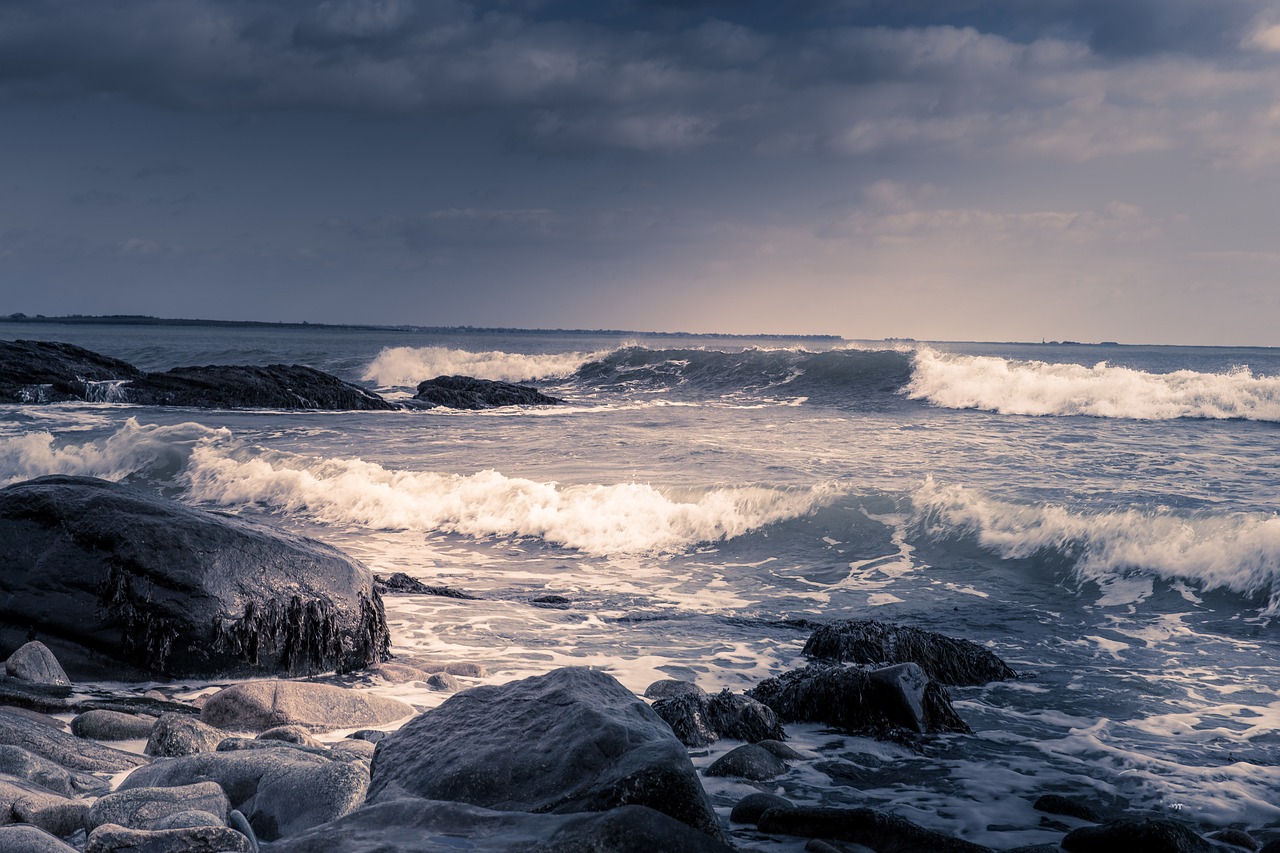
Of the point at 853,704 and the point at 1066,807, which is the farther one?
the point at 853,704

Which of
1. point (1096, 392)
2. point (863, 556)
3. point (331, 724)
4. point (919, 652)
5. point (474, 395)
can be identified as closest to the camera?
point (331, 724)

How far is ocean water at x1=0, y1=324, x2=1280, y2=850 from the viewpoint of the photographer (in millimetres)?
5520

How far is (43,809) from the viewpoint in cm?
359

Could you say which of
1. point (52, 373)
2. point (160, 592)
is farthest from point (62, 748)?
point (52, 373)

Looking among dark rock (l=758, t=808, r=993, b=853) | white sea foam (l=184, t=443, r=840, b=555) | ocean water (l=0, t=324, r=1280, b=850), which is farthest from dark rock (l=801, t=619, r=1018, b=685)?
white sea foam (l=184, t=443, r=840, b=555)

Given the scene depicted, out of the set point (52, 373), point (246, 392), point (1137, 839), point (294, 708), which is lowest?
point (294, 708)

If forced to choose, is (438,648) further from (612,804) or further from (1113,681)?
(1113,681)

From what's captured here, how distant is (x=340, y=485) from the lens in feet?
46.6

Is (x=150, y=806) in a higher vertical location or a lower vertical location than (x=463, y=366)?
lower

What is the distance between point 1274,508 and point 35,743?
13399 mm

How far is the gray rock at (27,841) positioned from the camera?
2.92 metres

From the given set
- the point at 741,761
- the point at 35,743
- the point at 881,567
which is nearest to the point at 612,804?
the point at 741,761

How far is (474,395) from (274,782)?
28.1 m

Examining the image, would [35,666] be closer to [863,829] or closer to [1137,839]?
[863,829]
